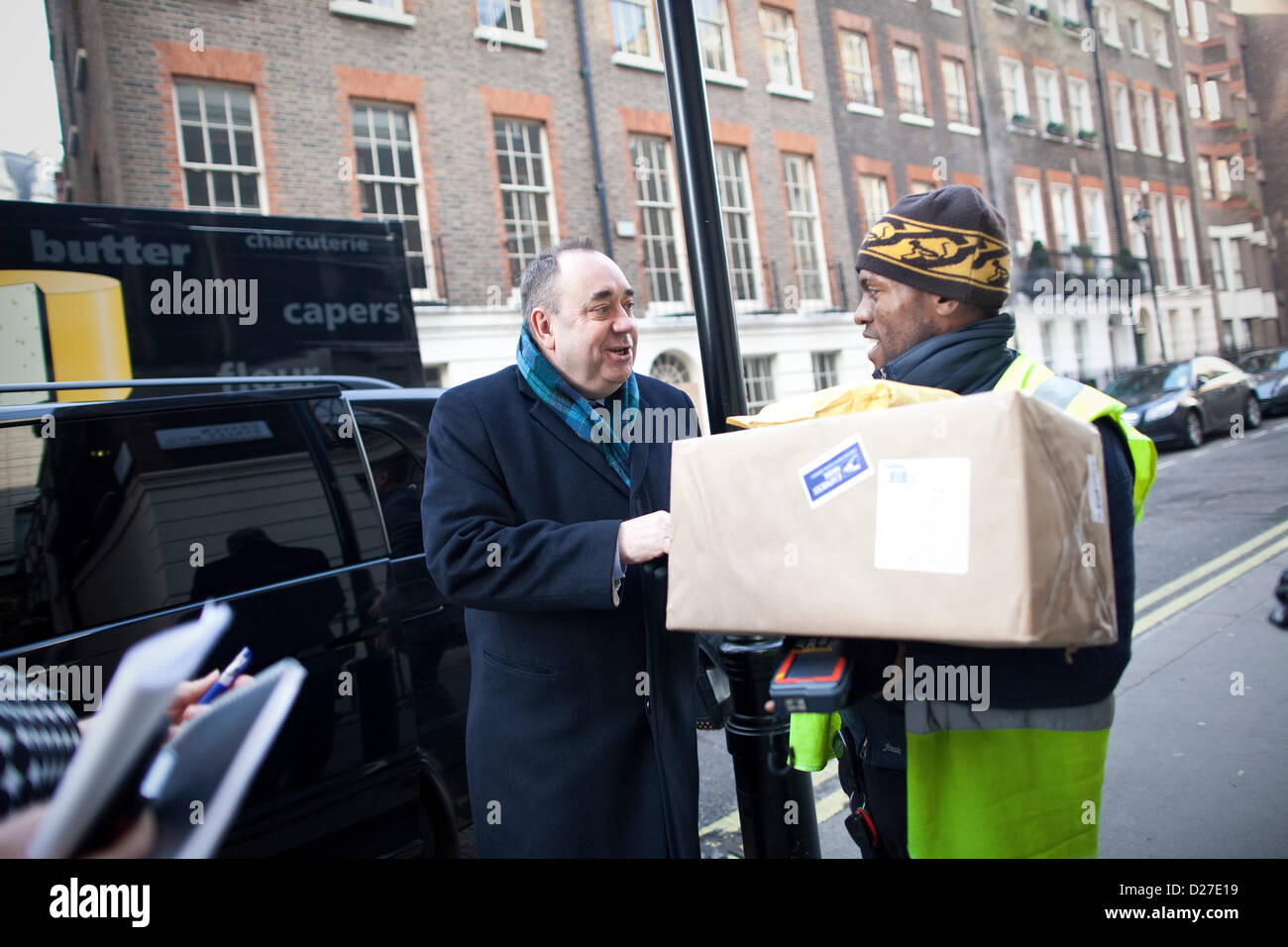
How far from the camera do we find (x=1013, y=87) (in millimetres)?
18875

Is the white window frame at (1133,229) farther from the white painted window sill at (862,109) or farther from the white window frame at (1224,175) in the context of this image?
the white window frame at (1224,175)

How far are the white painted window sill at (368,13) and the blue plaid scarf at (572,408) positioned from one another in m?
10.3

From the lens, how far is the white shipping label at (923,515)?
109 cm

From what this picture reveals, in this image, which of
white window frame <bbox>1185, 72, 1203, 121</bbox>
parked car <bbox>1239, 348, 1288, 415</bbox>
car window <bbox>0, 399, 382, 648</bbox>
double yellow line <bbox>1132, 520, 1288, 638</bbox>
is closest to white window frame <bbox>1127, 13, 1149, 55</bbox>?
white window frame <bbox>1185, 72, 1203, 121</bbox>

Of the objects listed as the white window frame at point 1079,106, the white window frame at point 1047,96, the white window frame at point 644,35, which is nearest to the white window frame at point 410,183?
the white window frame at point 644,35

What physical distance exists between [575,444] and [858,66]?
17.5 metres

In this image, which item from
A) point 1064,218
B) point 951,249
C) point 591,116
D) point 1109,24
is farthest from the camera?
point 1064,218

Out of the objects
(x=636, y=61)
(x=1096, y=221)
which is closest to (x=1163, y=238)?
(x=1096, y=221)

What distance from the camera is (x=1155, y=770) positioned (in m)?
3.30

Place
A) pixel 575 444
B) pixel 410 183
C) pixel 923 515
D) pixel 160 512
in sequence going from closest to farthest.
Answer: pixel 923 515 → pixel 575 444 → pixel 160 512 → pixel 410 183

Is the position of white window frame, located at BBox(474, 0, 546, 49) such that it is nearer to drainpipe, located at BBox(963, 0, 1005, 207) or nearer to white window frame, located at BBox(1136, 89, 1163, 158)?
white window frame, located at BBox(1136, 89, 1163, 158)

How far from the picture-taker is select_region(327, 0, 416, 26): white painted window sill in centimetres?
1002

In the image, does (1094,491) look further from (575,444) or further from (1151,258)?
(1151,258)

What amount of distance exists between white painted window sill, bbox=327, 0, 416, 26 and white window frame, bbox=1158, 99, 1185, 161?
11.7m
